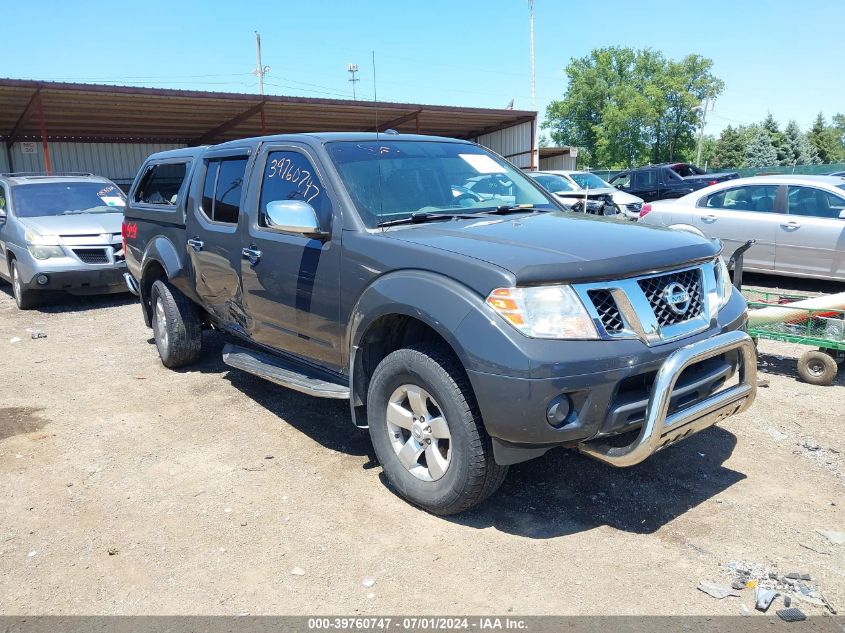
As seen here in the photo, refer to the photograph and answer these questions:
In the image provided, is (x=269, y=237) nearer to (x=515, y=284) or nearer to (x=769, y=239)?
(x=515, y=284)

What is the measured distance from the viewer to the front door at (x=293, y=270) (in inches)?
157

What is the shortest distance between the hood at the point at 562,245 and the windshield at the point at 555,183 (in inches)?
477

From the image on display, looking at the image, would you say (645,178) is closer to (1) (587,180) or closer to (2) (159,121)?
(1) (587,180)

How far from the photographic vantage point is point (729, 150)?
73.4 metres

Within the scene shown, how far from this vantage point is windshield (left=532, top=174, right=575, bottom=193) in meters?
15.8

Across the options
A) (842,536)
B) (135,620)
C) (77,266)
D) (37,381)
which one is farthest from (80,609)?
(77,266)

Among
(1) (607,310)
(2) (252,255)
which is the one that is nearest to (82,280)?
(2) (252,255)

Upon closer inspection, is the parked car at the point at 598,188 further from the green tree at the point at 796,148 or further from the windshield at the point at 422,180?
the green tree at the point at 796,148

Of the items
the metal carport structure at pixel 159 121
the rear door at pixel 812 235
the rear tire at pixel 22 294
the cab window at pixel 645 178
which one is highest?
the metal carport structure at pixel 159 121

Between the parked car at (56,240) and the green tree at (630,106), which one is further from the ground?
the green tree at (630,106)

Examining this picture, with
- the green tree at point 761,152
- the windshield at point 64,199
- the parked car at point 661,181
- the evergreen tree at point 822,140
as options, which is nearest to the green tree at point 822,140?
the evergreen tree at point 822,140

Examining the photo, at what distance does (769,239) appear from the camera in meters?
9.12

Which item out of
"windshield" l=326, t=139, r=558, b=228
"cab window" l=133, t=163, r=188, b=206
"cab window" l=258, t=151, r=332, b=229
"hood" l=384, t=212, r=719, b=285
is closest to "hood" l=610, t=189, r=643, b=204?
"cab window" l=133, t=163, r=188, b=206

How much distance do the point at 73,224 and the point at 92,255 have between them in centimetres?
57
